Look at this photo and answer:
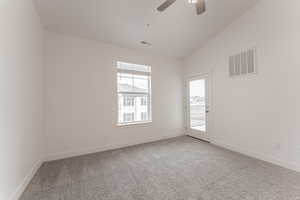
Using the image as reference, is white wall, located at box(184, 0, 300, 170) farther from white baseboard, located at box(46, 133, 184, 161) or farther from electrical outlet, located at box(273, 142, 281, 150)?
white baseboard, located at box(46, 133, 184, 161)

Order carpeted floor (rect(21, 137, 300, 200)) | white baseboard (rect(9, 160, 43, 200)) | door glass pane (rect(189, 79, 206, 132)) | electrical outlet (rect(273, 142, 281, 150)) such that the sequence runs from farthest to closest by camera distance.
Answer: door glass pane (rect(189, 79, 206, 132))
electrical outlet (rect(273, 142, 281, 150))
carpeted floor (rect(21, 137, 300, 200))
white baseboard (rect(9, 160, 43, 200))

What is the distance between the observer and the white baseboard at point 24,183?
1.73m

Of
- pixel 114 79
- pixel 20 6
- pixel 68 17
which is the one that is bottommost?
pixel 114 79

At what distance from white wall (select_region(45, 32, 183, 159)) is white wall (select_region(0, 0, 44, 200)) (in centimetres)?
32

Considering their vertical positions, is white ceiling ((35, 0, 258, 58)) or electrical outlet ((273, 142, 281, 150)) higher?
white ceiling ((35, 0, 258, 58))

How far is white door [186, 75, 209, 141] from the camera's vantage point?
4172mm

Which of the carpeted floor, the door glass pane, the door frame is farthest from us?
the door glass pane

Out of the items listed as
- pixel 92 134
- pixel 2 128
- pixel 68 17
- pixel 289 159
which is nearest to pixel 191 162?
pixel 289 159

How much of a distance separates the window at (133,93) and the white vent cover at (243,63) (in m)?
2.25

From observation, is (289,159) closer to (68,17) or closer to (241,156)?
(241,156)

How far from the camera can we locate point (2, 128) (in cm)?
149

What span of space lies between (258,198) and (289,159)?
55.8 inches

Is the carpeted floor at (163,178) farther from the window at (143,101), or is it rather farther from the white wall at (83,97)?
the window at (143,101)

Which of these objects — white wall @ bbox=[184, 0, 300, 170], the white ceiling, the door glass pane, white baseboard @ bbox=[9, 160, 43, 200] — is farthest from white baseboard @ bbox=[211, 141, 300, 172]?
white baseboard @ bbox=[9, 160, 43, 200]
